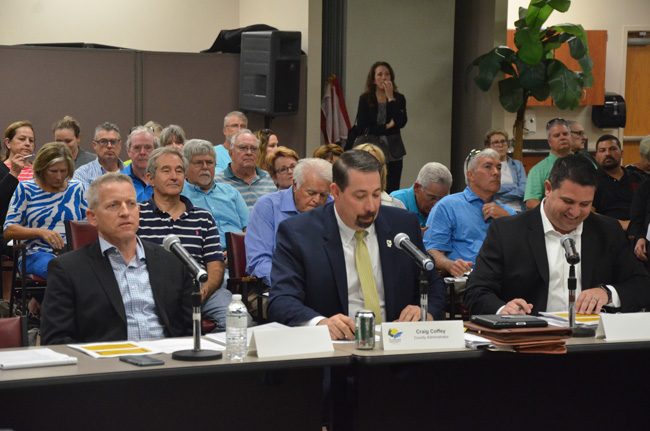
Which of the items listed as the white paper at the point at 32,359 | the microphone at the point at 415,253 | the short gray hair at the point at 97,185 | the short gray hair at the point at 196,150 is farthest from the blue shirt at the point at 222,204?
the white paper at the point at 32,359

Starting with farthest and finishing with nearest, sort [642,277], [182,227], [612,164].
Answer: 1. [612,164]
2. [182,227]
3. [642,277]

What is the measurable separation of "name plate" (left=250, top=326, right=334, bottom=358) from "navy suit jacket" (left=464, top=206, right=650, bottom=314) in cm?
102

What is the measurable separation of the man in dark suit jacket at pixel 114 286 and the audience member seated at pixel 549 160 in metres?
4.96

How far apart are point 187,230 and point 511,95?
5.16 metres

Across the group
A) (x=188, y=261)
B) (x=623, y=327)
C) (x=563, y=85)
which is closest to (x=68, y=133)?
(x=563, y=85)

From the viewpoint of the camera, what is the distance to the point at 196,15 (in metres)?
11.9

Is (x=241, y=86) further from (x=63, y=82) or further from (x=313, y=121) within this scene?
(x=63, y=82)

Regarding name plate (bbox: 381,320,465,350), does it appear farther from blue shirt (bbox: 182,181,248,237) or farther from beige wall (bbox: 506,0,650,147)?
beige wall (bbox: 506,0,650,147)

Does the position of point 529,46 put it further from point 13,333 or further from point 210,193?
point 13,333

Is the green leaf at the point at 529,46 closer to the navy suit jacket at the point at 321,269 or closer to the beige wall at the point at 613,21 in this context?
the beige wall at the point at 613,21

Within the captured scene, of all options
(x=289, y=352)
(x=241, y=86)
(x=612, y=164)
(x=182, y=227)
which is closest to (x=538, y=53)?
(x=612, y=164)

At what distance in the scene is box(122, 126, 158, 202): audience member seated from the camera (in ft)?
22.5

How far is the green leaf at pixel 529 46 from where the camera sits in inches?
365

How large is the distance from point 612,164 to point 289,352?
5.84 m
